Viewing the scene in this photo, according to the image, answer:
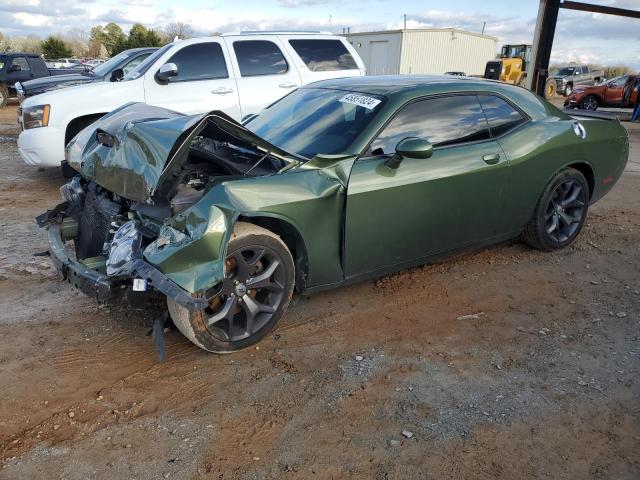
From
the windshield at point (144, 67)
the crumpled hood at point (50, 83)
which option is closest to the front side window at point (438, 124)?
the windshield at point (144, 67)

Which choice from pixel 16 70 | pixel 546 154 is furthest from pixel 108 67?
pixel 16 70

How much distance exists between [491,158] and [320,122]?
140cm

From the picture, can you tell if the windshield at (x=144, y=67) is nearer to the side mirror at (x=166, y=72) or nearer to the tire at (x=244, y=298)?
the side mirror at (x=166, y=72)

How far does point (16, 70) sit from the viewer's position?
63.5 feet

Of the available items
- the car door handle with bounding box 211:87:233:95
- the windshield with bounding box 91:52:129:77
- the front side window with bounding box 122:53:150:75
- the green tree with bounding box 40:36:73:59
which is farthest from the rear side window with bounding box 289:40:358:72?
the green tree with bounding box 40:36:73:59

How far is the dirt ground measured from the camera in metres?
2.52

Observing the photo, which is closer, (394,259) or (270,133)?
(394,259)

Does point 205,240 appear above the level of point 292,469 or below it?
above

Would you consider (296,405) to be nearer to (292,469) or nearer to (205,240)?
(292,469)

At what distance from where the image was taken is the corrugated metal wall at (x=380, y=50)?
34656 millimetres

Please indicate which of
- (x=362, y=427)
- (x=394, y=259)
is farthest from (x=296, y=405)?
(x=394, y=259)

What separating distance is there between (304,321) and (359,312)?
0.43m

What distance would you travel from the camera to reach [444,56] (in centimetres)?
3800

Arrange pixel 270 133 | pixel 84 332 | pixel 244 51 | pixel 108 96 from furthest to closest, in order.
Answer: pixel 244 51, pixel 108 96, pixel 270 133, pixel 84 332
